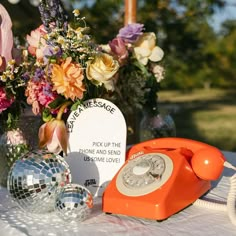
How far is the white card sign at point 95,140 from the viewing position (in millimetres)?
968

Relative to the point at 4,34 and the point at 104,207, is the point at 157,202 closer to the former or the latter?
the point at 104,207

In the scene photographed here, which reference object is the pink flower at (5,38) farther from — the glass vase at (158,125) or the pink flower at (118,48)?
the glass vase at (158,125)

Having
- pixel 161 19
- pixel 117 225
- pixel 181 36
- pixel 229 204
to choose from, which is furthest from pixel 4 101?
pixel 181 36

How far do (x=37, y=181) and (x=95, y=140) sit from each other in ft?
0.59

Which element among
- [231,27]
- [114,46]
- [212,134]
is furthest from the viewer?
[231,27]

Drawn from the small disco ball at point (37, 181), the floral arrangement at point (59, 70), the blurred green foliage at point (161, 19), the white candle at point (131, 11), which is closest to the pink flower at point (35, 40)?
the floral arrangement at point (59, 70)

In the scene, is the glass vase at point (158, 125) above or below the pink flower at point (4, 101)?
below

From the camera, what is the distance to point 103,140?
38.2 inches

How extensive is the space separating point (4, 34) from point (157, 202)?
16.7 inches

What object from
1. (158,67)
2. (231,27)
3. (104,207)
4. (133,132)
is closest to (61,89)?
(104,207)

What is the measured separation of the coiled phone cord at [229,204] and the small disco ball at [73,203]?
0.22m

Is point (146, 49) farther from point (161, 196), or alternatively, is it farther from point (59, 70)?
point (161, 196)

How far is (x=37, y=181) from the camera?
823 millimetres

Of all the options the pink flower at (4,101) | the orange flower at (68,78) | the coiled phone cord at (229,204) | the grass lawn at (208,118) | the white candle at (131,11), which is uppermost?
the white candle at (131,11)
